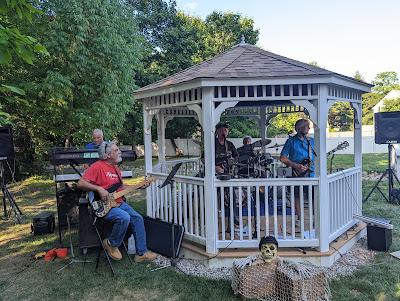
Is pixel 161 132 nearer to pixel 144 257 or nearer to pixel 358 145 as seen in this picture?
pixel 144 257

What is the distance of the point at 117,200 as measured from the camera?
14.1 feet

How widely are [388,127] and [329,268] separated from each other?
16.2 ft

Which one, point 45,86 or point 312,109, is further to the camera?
point 45,86

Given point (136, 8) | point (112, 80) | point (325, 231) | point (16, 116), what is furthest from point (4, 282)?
point (136, 8)

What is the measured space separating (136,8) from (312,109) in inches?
751

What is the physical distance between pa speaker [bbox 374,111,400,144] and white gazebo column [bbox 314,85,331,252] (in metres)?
4.32

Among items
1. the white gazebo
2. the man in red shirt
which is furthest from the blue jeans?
the white gazebo

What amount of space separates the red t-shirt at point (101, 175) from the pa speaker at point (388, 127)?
6.66m

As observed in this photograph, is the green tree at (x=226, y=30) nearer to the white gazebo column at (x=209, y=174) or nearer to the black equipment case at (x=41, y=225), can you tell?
the black equipment case at (x=41, y=225)

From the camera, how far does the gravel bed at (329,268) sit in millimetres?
3881

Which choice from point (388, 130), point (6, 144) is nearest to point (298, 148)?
point (388, 130)

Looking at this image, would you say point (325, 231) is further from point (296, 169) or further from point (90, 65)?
point (90, 65)

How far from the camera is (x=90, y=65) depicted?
10164mm

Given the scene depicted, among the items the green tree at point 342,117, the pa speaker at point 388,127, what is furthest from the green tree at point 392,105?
the pa speaker at point 388,127
